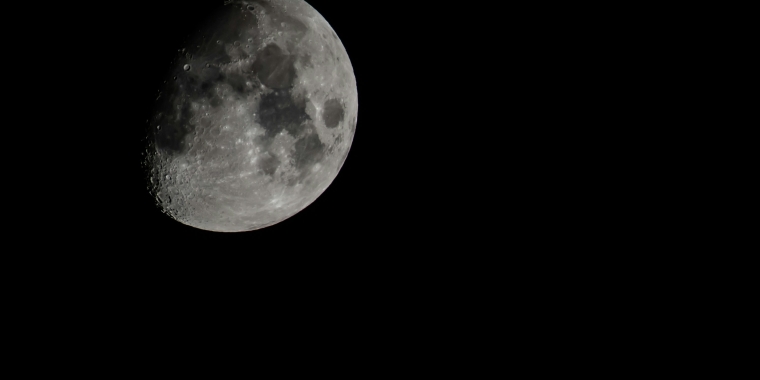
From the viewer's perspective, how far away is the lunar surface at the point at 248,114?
9.50 ft

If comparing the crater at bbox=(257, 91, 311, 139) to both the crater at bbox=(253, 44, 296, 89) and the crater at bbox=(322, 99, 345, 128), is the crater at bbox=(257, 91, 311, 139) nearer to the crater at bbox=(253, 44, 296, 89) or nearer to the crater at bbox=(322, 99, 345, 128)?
the crater at bbox=(253, 44, 296, 89)

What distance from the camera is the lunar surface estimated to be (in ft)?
9.50

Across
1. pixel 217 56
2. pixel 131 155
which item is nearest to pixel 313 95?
pixel 217 56

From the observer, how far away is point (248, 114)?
291 centimetres

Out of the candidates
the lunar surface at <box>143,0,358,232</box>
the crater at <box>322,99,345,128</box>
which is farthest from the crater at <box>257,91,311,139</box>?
the crater at <box>322,99,345,128</box>

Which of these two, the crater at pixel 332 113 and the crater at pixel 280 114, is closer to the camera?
the crater at pixel 280 114

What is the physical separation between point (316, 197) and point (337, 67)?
3.17 ft

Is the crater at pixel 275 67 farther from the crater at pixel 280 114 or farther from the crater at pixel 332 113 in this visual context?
the crater at pixel 332 113

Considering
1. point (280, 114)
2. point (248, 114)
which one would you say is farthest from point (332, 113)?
point (248, 114)

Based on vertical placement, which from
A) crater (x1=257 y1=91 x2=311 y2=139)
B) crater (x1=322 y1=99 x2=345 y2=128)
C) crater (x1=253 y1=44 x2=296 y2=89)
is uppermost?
crater (x1=253 y1=44 x2=296 y2=89)

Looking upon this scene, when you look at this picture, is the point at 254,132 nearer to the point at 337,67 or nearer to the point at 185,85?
the point at 185,85

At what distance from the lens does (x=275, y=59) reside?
297 centimetres

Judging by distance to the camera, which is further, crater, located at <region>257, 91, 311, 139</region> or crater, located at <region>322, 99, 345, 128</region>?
crater, located at <region>322, 99, 345, 128</region>

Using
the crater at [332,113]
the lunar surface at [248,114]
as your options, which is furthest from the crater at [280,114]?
the crater at [332,113]
